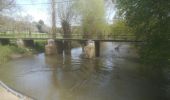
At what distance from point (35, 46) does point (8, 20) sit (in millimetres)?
6851

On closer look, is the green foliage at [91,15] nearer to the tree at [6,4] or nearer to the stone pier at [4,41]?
the tree at [6,4]

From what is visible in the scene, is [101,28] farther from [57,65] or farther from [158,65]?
[158,65]

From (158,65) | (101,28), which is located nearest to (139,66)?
(158,65)

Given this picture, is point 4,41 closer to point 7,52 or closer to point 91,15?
point 7,52

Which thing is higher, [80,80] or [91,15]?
[91,15]

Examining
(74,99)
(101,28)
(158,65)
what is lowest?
(74,99)

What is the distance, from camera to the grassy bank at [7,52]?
26.6 metres

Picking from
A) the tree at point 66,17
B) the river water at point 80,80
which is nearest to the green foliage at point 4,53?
the river water at point 80,80

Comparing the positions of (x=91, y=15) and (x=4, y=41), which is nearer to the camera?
(x=4, y=41)

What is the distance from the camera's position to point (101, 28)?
35.4 m

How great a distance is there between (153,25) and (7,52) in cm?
1936

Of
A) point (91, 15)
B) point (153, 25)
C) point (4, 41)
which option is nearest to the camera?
point (153, 25)

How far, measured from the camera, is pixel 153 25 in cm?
1362

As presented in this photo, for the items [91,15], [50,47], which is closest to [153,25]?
[50,47]
